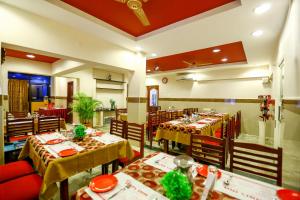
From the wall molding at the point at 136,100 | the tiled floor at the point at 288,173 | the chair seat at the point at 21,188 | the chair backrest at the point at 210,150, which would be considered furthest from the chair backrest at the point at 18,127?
the chair backrest at the point at 210,150

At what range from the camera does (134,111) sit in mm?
4156

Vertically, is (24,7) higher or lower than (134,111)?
higher

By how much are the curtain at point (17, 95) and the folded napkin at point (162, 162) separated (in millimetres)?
7135

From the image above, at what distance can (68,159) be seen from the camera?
1486 millimetres

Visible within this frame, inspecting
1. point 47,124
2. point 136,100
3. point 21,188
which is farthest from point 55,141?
point 136,100

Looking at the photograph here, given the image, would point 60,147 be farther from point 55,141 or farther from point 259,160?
point 259,160

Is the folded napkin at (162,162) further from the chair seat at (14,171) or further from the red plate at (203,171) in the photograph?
the chair seat at (14,171)

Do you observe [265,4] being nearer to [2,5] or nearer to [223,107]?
[2,5]

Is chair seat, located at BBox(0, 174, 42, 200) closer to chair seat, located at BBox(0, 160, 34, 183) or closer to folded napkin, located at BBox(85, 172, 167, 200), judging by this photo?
chair seat, located at BBox(0, 160, 34, 183)

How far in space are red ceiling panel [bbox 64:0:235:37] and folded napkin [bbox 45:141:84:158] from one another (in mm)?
1964

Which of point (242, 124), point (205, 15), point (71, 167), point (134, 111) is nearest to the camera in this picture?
point (71, 167)

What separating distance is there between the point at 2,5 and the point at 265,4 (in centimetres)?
360

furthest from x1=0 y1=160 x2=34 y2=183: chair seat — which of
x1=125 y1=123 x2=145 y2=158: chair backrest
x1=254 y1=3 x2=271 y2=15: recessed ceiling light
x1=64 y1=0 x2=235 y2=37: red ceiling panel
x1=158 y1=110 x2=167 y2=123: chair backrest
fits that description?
x1=254 y1=3 x2=271 y2=15: recessed ceiling light

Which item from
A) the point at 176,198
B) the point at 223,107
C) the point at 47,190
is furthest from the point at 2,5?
the point at 223,107
